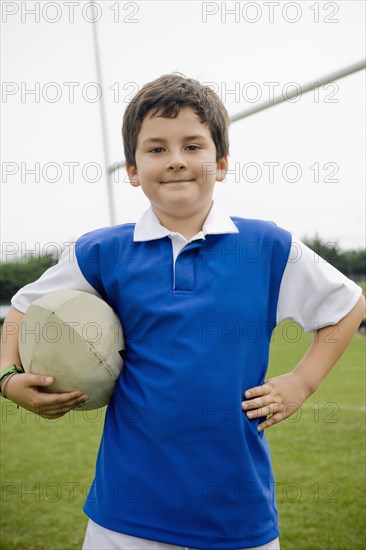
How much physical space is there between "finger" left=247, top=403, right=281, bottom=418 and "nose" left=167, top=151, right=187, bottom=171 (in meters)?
0.65

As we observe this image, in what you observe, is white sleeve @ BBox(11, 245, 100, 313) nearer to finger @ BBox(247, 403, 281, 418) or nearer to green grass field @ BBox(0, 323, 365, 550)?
finger @ BBox(247, 403, 281, 418)

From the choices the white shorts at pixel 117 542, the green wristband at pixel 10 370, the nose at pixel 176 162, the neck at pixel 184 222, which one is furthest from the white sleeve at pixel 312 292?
the green wristband at pixel 10 370

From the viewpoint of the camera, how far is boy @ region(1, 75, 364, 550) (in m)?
1.56

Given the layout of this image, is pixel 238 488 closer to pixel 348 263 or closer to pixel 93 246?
pixel 93 246

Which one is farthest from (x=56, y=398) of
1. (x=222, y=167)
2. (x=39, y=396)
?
(x=222, y=167)

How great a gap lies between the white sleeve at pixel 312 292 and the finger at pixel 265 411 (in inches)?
9.2

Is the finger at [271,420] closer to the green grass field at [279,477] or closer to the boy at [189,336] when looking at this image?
the boy at [189,336]

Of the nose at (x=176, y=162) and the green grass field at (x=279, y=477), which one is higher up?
the nose at (x=176, y=162)

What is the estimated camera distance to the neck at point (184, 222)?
5.72 ft

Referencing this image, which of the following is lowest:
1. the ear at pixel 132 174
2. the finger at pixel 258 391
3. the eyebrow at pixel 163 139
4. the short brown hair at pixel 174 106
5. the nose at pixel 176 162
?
the finger at pixel 258 391

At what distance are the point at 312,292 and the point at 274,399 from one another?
30 centimetres

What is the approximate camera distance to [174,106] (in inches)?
66.2

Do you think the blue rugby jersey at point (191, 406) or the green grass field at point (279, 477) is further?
the green grass field at point (279, 477)

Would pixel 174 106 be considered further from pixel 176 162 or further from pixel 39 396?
pixel 39 396
